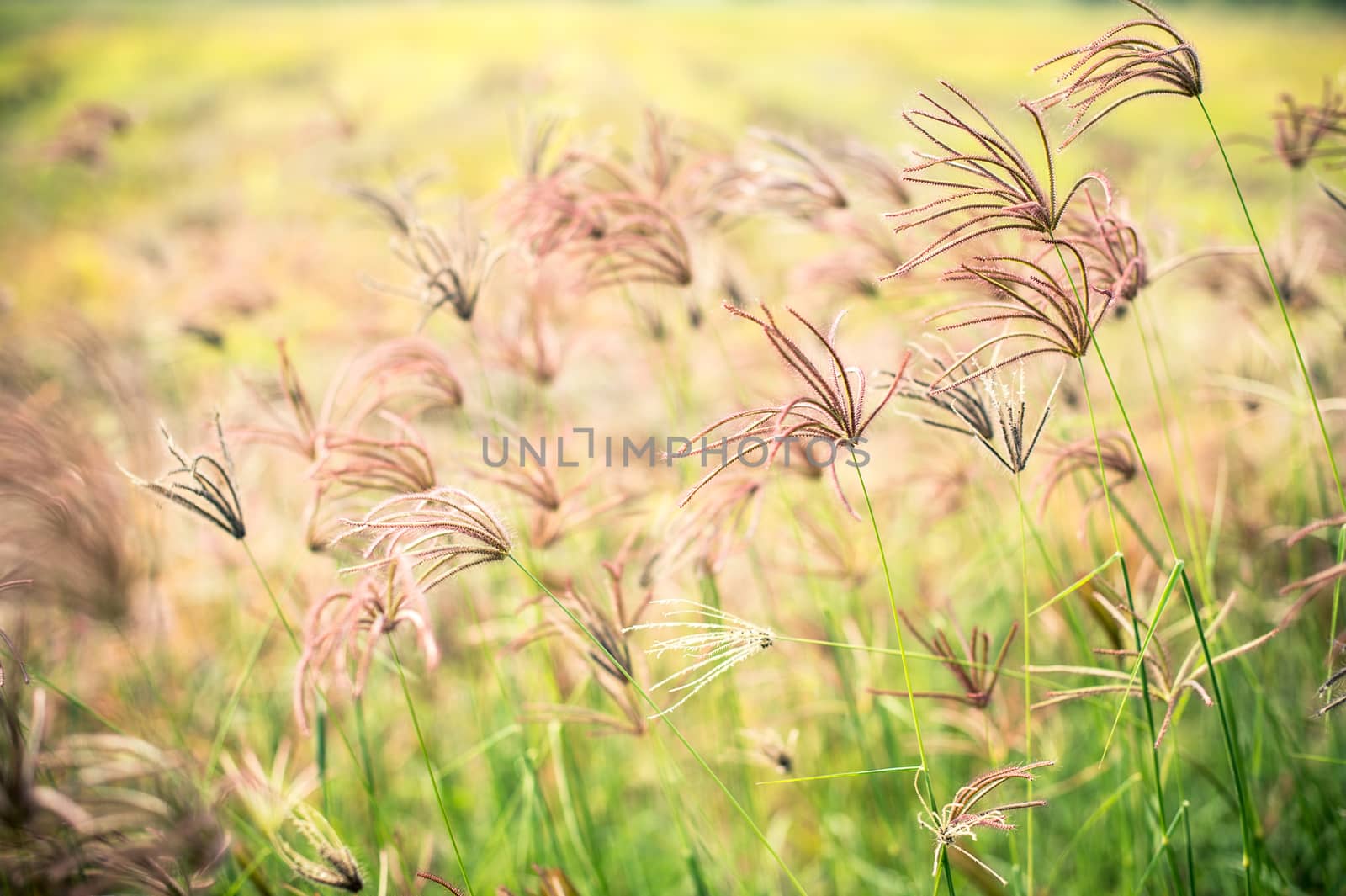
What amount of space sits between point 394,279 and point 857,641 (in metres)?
4.39

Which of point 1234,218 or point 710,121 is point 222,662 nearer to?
point 1234,218

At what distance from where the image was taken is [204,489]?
94cm

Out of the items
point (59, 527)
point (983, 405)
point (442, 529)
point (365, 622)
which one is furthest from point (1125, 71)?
point (59, 527)

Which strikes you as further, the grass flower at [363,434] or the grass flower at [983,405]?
the grass flower at [363,434]

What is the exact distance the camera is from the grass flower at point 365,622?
74cm

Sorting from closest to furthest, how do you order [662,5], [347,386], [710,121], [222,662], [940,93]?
[347,386] → [222,662] → [940,93] → [710,121] → [662,5]

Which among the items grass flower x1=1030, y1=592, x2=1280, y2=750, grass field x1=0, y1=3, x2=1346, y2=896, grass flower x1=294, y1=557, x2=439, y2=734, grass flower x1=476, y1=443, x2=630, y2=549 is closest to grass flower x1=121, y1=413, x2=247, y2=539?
grass field x1=0, y1=3, x2=1346, y2=896

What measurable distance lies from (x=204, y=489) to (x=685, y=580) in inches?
41.5

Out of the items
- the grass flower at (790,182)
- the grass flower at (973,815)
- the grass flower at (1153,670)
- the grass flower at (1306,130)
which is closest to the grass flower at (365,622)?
the grass flower at (973,815)

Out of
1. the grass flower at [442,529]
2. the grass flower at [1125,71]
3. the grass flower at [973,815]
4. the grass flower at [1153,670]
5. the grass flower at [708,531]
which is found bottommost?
the grass flower at [973,815]

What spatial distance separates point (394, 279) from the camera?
489 cm

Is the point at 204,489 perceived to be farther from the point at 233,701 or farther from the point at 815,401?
the point at 815,401

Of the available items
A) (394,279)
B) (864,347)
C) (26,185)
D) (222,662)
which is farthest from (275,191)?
(864,347)

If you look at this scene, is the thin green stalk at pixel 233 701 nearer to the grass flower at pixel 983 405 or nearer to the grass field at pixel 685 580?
the grass field at pixel 685 580
